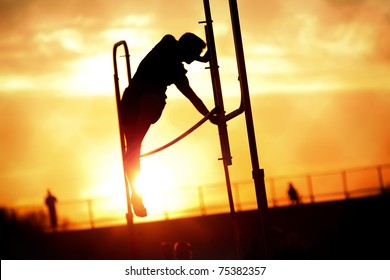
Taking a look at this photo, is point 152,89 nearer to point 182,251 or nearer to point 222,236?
point 182,251

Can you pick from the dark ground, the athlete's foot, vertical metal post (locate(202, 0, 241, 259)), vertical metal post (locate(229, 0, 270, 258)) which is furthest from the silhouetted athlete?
the dark ground

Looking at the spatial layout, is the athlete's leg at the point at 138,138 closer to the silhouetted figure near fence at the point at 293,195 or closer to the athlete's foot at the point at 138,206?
the athlete's foot at the point at 138,206

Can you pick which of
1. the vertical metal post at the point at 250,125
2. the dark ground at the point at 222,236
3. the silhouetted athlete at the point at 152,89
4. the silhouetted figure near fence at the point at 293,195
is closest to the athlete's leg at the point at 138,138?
the silhouetted athlete at the point at 152,89

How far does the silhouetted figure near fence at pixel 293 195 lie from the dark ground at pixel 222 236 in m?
0.13

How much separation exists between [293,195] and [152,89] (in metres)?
7.98

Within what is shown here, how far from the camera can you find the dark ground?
11602 mm

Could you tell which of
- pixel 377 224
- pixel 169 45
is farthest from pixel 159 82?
pixel 377 224

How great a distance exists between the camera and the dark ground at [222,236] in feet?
38.1

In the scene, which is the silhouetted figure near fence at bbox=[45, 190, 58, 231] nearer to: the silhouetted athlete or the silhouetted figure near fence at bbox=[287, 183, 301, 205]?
the silhouetted figure near fence at bbox=[287, 183, 301, 205]

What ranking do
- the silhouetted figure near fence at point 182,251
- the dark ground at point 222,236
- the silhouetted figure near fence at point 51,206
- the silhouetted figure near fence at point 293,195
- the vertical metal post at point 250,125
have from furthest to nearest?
1. the silhouetted figure near fence at point 293,195
2. the dark ground at point 222,236
3. the silhouetted figure near fence at point 51,206
4. the silhouetted figure near fence at point 182,251
5. the vertical metal post at point 250,125

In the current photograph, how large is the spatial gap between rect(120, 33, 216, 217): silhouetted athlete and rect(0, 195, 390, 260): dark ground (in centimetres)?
725

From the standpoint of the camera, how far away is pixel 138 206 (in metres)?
4.10

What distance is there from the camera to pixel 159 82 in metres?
4.09

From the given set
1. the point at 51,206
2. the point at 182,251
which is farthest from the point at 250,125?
the point at 51,206
